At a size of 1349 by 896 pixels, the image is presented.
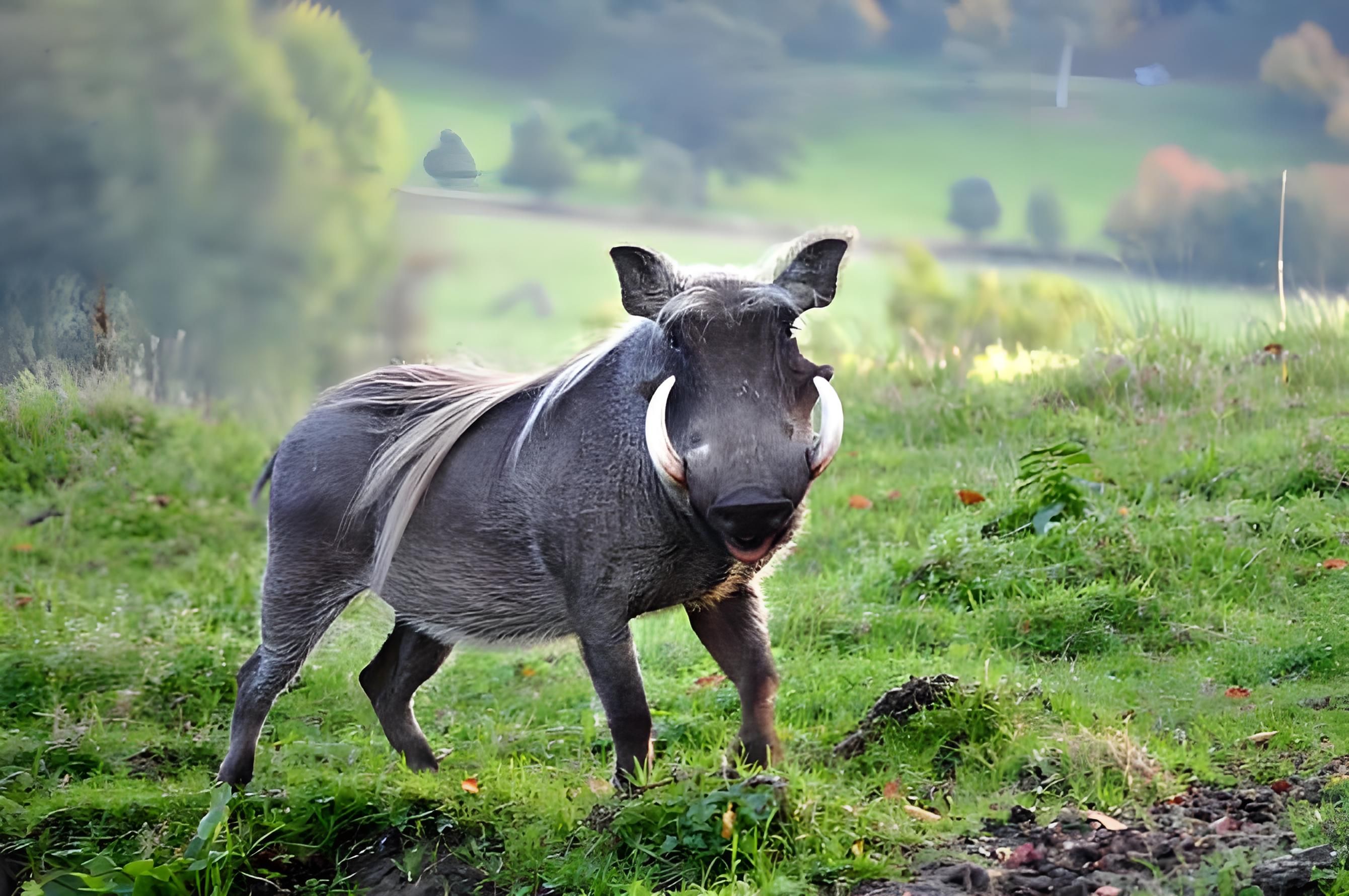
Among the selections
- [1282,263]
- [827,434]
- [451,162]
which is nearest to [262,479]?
[451,162]

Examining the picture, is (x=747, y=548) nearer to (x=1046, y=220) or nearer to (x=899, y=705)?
(x=899, y=705)

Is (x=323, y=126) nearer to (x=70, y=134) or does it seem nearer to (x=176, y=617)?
(x=70, y=134)

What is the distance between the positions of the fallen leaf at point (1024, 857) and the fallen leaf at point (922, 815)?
13.6 inches

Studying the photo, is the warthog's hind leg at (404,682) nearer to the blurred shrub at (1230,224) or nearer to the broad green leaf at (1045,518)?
the broad green leaf at (1045,518)

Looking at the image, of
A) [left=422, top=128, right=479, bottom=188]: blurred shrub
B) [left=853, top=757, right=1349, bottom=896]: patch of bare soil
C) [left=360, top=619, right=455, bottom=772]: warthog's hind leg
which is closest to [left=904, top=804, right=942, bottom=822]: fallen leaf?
[left=853, top=757, right=1349, bottom=896]: patch of bare soil

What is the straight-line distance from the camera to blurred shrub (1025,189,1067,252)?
6.98 metres

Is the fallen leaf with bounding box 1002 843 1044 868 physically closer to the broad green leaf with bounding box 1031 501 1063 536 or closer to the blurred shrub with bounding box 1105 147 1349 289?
the broad green leaf with bounding box 1031 501 1063 536

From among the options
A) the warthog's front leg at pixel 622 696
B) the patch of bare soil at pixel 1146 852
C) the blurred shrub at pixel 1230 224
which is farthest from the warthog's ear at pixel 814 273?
the blurred shrub at pixel 1230 224

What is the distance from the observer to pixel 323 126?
6758 millimetres

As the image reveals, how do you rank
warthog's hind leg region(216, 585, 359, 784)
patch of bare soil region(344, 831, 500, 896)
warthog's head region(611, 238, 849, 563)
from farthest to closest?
warthog's hind leg region(216, 585, 359, 784) < patch of bare soil region(344, 831, 500, 896) < warthog's head region(611, 238, 849, 563)

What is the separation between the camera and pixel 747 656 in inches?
157

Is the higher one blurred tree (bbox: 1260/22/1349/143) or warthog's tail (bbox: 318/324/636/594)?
blurred tree (bbox: 1260/22/1349/143)

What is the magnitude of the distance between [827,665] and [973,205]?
9.84 ft

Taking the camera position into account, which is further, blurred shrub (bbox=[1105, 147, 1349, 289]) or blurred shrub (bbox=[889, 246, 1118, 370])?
blurred shrub (bbox=[889, 246, 1118, 370])
